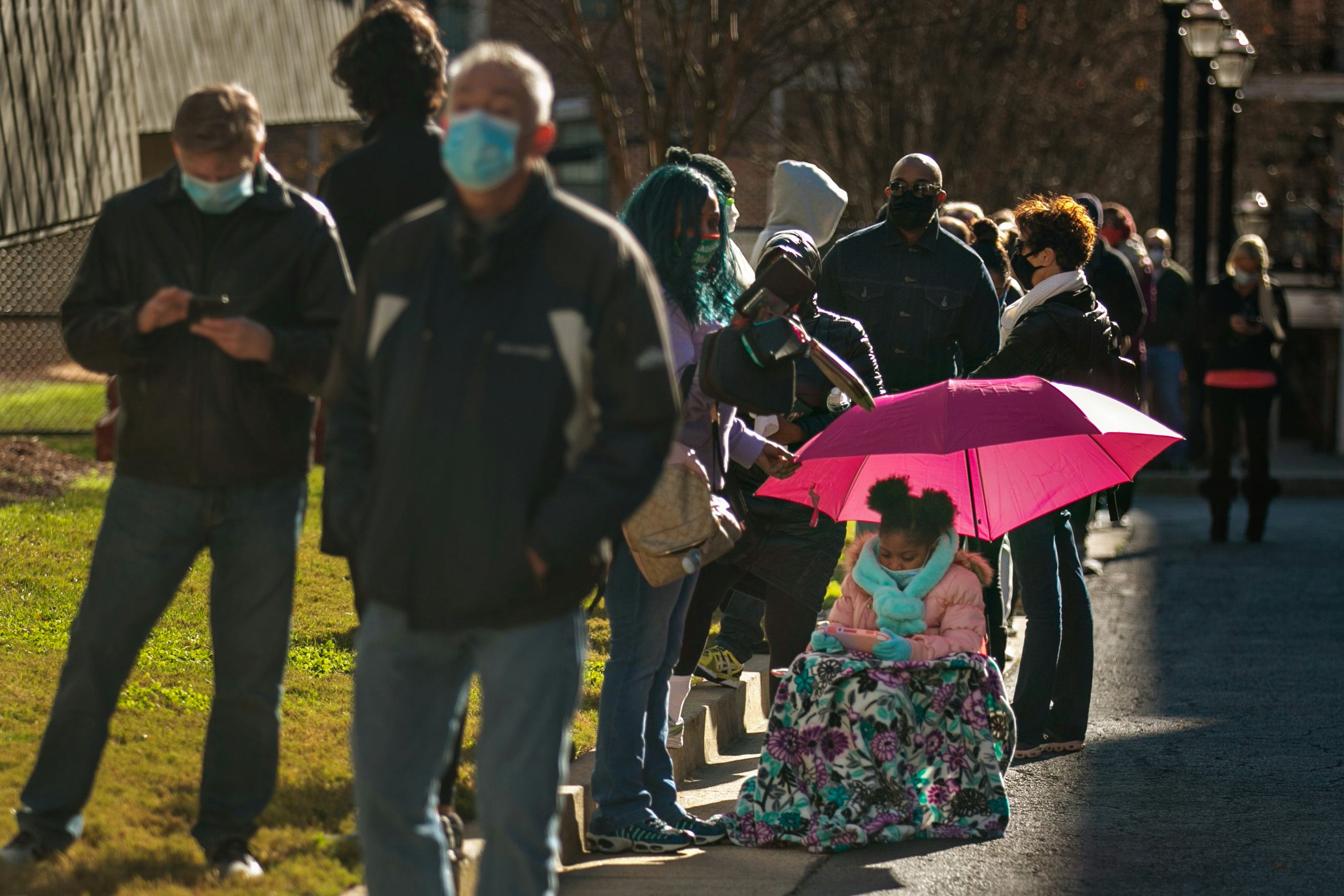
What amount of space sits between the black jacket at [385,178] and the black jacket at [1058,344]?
2765 millimetres

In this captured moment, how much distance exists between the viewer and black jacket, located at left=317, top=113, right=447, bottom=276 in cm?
477

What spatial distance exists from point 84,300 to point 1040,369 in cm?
366

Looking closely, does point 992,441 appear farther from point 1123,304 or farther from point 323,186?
point 1123,304

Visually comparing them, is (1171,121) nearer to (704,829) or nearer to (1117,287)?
(1117,287)

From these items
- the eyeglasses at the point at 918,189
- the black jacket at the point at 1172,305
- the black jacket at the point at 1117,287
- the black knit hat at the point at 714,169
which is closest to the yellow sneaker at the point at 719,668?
the eyeglasses at the point at 918,189

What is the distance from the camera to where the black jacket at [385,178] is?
15.7 ft

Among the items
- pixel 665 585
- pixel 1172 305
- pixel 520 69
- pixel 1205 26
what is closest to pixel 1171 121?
pixel 1205 26

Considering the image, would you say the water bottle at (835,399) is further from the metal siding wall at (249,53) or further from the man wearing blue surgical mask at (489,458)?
the metal siding wall at (249,53)

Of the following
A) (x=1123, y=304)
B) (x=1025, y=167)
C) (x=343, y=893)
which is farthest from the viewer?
(x=1025, y=167)

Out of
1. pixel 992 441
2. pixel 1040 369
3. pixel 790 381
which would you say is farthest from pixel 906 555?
pixel 1040 369

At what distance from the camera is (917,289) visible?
7.27 metres

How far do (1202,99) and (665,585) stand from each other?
15440 millimetres

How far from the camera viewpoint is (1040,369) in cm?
689

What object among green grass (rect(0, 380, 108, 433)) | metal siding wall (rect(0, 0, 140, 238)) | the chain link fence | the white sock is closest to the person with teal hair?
the white sock
